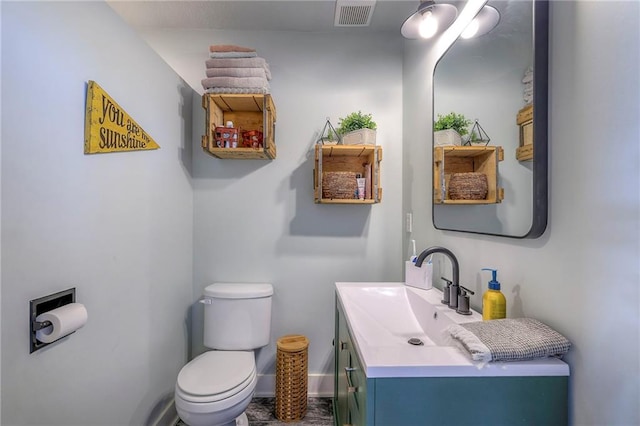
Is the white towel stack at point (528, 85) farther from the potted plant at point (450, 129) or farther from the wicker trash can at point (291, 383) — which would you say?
the wicker trash can at point (291, 383)

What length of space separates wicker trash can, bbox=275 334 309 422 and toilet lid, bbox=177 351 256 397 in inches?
9.3

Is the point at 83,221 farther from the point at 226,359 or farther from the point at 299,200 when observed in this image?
the point at 299,200

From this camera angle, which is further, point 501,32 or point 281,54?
point 281,54

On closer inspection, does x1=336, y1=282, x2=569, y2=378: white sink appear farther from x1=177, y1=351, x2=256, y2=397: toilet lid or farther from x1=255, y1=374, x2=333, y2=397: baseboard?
x1=255, y1=374, x2=333, y2=397: baseboard

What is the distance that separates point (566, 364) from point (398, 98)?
177 centimetres

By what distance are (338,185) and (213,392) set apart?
1.26 meters

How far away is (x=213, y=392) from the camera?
4.27ft

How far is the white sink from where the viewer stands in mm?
678

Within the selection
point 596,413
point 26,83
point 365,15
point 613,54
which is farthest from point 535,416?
point 365,15

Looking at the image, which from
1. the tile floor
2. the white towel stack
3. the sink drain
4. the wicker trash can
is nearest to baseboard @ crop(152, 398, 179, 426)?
the tile floor

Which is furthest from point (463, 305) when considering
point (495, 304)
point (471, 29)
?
point (471, 29)

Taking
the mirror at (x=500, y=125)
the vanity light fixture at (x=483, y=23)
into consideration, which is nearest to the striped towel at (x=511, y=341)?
the mirror at (x=500, y=125)

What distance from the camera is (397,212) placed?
2.00m

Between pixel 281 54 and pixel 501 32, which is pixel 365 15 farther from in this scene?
pixel 501 32
